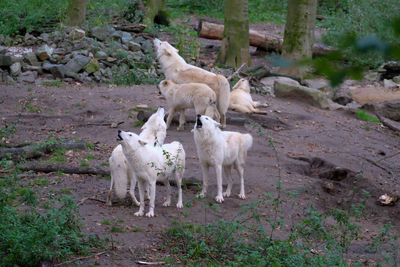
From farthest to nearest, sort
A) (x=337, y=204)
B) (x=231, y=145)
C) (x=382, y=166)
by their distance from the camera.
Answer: (x=382, y=166) < (x=337, y=204) < (x=231, y=145)

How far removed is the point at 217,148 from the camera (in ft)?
25.0

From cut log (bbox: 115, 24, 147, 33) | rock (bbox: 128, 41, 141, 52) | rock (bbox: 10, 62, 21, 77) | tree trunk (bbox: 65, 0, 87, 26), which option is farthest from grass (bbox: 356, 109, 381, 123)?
tree trunk (bbox: 65, 0, 87, 26)

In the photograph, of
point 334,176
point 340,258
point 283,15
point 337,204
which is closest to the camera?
point 340,258

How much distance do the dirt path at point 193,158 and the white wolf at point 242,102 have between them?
42 cm

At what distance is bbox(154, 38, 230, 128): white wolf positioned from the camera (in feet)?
35.8

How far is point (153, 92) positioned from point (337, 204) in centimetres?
638

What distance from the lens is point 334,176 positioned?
9.89 metres

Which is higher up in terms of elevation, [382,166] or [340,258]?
[340,258]

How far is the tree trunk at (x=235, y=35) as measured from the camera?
57.4 ft

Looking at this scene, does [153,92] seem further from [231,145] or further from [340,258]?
[340,258]

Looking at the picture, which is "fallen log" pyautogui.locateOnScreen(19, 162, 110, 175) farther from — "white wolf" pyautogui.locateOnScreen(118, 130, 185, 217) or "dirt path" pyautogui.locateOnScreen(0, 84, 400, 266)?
"white wolf" pyautogui.locateOnScreen(118, 130, 185, 217)

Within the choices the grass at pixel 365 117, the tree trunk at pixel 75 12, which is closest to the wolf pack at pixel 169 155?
the grass at pixel 365 117

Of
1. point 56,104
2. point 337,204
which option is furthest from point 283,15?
point 337,204

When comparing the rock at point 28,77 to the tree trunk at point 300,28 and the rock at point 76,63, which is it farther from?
the tree trunk at point 300,28
